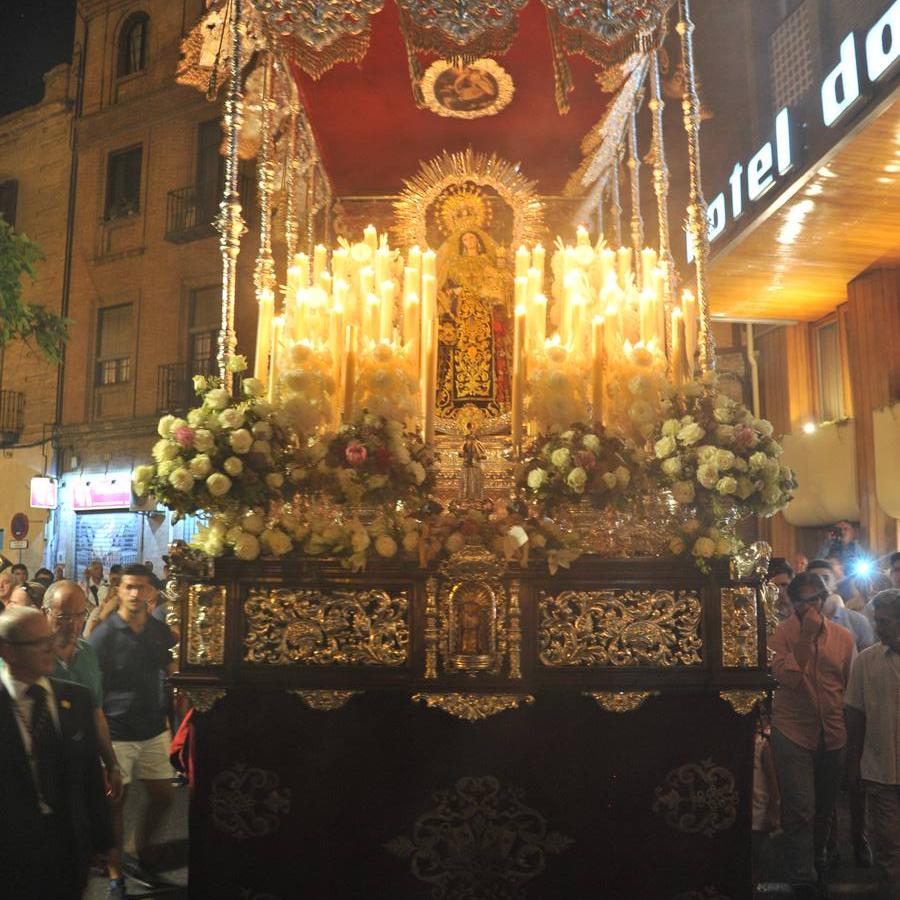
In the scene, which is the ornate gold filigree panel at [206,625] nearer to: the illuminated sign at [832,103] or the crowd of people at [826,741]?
the crowd of people at [826,741]

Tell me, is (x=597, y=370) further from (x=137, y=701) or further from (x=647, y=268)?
(x=137, y=701)

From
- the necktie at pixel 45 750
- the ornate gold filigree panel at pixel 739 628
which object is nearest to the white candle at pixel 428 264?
the ornate gold filigree panel at pixel 739 628

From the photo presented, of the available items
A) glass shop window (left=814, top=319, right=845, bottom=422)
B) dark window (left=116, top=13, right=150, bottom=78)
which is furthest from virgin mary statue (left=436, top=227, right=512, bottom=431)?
dark window (left=116, top=13, right=150, bottom=78)

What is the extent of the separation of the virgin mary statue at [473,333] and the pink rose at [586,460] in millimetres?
2495

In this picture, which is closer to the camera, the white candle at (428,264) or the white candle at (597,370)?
the white candle at (597,370)

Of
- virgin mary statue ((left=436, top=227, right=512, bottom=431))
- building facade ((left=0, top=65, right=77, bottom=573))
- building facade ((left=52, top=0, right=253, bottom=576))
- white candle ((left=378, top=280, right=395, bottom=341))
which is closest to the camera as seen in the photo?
white candle ((left=378, top=280, right=395, bottom=341))

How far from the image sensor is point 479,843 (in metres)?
4.45

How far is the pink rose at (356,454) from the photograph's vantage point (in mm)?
4551

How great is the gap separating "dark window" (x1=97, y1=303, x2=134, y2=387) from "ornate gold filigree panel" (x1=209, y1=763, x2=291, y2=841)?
16.3 metres

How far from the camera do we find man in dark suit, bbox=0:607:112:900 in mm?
3098

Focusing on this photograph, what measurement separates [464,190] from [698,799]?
5037 mm

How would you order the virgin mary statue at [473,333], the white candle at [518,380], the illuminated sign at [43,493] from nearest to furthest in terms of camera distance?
the white candle at [518,380] < the virgin mary statue at [473,333] < the illuminated sign at [43,493]

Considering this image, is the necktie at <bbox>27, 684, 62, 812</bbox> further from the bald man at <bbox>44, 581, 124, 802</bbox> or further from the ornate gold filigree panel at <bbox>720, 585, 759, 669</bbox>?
the ornate gold filigree panel at <bbox>720, 585, 759, 669</bbox>

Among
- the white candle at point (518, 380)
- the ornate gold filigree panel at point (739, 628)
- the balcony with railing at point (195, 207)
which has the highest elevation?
the balcony with railing at point (195, 207)
